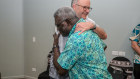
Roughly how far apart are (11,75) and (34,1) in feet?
6.42

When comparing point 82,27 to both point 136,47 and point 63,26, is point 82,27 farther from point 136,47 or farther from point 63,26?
point 136,47

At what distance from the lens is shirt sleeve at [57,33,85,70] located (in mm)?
1020

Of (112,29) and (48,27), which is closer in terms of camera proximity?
(112,29)

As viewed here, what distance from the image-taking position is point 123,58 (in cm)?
282

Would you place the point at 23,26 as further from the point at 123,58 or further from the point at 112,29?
the point at 123,58

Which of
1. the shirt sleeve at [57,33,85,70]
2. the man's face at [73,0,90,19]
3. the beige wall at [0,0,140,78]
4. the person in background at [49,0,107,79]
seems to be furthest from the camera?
the beige wall at [0,0,140,78]

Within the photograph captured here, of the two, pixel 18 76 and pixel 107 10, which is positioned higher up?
pixel 107 10

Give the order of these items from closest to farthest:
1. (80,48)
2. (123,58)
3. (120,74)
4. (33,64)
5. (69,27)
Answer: (80,48) → (69,27) → (120,74) → (123,58) → (33,64)

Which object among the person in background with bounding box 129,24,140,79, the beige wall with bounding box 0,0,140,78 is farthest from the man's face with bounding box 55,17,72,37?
the beige wall with bounding box 0,0,140,78

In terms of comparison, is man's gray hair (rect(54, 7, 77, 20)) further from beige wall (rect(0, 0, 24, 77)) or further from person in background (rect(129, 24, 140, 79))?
beige wall (rect(0, 0, 24, 77))

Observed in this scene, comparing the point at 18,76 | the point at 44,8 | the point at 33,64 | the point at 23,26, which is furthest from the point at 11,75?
the point at 44,8

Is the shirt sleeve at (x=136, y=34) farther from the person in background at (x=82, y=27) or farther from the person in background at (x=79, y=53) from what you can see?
the person in background at (x=79, y=53)

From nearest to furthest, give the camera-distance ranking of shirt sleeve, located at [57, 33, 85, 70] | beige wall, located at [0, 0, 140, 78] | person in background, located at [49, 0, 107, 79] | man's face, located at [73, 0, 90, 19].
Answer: shirt sleeve, located at [57, 33, 85, 70], person in background, located at [49, 0, 107, 79], man's face, located at [73, 0, 90, 19], beige wall, located at [0, 0, 140, 78]

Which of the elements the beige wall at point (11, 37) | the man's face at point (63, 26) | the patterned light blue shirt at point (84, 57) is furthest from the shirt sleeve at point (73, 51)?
the beige wall at point (11, 37)
